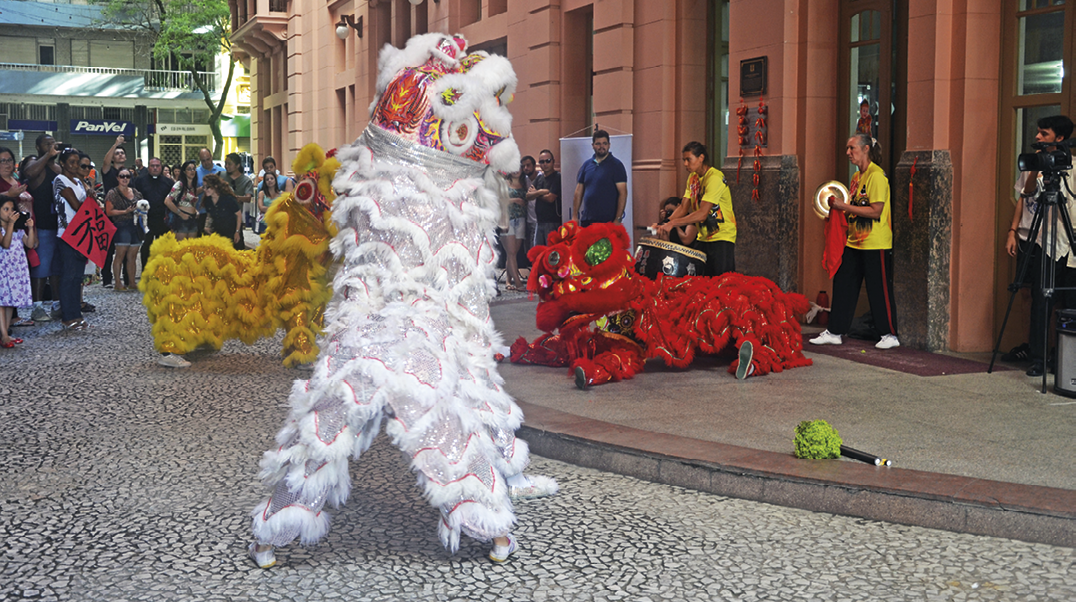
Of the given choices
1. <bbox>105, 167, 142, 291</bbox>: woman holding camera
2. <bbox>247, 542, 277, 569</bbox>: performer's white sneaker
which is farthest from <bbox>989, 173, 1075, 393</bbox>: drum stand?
<bbox>105, 167, 142, 291</bbox>: woman holding camera

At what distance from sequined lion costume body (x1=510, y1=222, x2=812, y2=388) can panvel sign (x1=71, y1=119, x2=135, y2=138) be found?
1913 inches

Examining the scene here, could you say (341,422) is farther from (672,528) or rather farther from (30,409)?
(30,409)

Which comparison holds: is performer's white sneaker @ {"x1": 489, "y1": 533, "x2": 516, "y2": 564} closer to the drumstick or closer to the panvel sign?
the drumstick

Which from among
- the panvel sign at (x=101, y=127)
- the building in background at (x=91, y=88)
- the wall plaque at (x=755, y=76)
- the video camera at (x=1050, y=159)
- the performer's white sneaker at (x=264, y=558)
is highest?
the building in background at (x=91, y=88)

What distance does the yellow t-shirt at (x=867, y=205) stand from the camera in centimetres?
870

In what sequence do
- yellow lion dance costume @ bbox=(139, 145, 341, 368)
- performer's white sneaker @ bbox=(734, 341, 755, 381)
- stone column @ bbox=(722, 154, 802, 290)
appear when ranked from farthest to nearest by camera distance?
stone column @ bbox=(722, 154, 802, 290), yellow lion dance costume @ bbox=(139, 145, 341, 368), performer's white sneaker @ bbox=(734, 341, 755, 381)

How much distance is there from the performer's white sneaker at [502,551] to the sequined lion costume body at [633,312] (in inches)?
122

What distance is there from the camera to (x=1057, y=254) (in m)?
7.46

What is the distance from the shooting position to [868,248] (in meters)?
8.85

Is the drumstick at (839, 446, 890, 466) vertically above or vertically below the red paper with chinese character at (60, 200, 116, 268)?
below

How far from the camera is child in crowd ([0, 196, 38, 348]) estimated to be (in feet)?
32.4

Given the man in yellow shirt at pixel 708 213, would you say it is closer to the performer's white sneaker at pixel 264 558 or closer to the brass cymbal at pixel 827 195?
the brass cymbal at pixel 827 195

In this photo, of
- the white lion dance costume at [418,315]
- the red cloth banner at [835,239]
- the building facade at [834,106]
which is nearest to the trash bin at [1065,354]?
the building facade at [834,106]

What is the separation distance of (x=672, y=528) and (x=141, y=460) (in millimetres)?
2953
